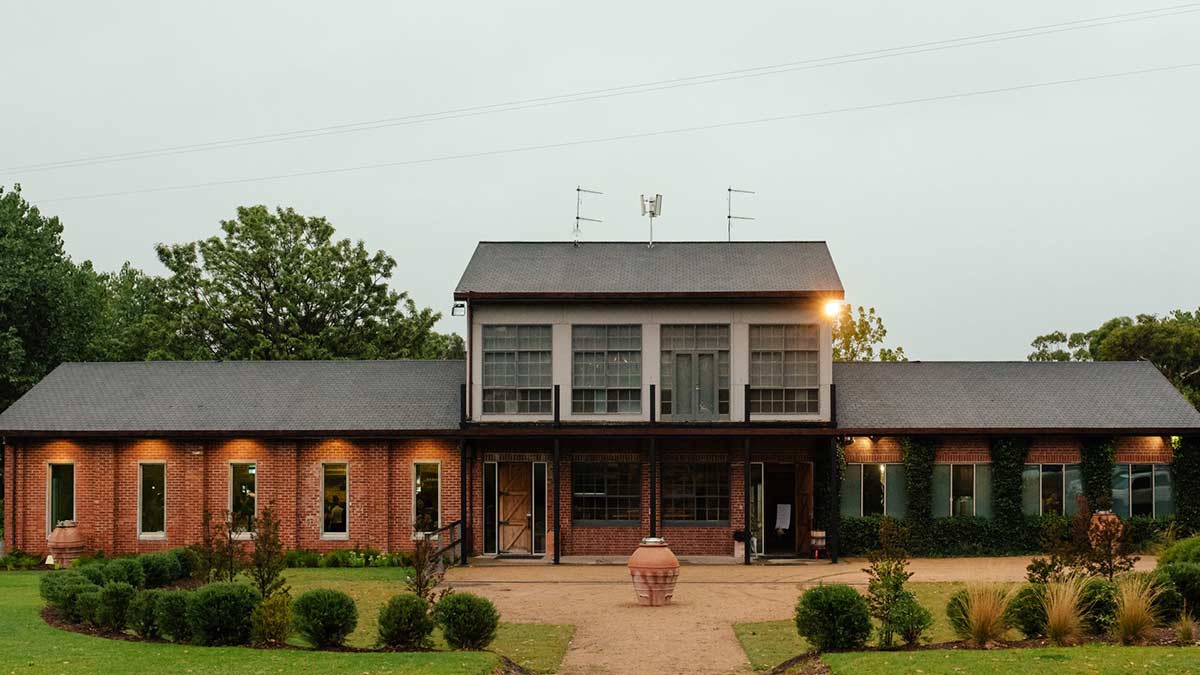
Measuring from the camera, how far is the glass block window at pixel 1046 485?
1128 inches

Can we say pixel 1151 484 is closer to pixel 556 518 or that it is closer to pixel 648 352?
pixel 648 352

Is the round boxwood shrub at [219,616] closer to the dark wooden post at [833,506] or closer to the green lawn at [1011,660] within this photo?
the green lawn at [1011,660]

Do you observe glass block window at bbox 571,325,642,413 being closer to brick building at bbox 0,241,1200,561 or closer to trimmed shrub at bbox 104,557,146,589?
brick building at bbox 0,241,1200,561

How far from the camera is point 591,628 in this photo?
59.2 feet

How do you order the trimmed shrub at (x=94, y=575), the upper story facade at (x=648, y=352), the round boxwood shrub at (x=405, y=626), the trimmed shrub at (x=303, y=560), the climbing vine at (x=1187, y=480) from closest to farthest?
the round boxwood shrub at (x=405, y=626) < the trimmed shrub at (x=94, y=575) < the trimmed shrub at (x=303, y=560) < the upper story facade at (x=648, y=352) < the climbing vine at (x=1187, y=480)

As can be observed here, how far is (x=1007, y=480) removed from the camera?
2842 centimetres

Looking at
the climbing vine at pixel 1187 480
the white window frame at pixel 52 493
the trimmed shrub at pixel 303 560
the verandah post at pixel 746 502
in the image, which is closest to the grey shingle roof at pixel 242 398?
the white window frame at pixel 52 493

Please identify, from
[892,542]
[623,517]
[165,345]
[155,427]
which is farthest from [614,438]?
[165,345]

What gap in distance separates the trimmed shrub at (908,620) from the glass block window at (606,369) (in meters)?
13.3

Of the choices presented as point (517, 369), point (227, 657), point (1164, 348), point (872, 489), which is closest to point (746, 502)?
point (872, 489)

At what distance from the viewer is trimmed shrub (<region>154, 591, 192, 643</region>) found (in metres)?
15.7

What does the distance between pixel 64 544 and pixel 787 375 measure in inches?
650

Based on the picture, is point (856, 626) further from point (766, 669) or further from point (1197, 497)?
point (1197, 497)

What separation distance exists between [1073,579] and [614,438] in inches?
539
